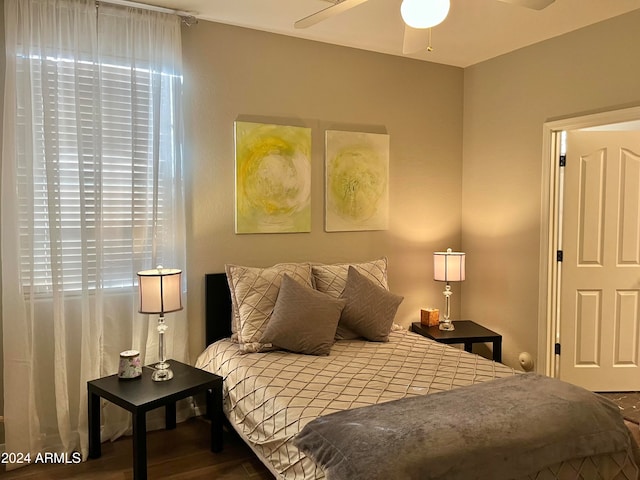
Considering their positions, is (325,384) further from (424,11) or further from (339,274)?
(424,11)

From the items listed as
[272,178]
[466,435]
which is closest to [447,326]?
[272,178]

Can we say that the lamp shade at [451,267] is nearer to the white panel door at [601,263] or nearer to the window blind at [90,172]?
the white panel door at [601,263]

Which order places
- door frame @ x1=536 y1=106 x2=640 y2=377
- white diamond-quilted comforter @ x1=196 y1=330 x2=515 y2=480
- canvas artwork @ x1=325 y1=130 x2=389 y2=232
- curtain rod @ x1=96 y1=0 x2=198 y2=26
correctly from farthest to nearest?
canvas artwork @ x1=325 y1=130 x2=389 y2=232
door frame @ x1=536 y1=106 x2=640 y2=377
curtain rod @ x1=96 y1=0 x2=198 y2=26
white diamond-quilted comforter @ x1=196 y1=330 x2=515 y2=480

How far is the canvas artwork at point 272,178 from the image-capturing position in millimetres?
3541

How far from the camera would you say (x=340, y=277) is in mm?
3568

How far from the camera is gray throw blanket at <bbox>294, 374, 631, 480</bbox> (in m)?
1.85

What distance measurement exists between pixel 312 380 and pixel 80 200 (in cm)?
166

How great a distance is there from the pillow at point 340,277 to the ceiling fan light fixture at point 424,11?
1893 mm

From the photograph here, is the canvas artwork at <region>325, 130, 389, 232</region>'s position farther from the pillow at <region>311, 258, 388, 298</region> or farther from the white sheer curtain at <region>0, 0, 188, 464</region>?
the white sheer curtain at <region>0, 0, 188, 464</region>

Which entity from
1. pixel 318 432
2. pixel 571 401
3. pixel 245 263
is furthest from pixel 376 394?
pixel 245 263

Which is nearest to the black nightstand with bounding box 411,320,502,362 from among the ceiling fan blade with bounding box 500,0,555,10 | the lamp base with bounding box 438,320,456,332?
the lamp base with bounding box 438,320,456,332

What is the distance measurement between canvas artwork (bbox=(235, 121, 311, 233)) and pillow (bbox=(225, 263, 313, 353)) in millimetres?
373

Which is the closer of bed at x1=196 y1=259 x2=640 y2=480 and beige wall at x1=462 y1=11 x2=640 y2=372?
bed at x1=196 y1=259 x2=640 y2=480

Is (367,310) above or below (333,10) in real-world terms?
below
